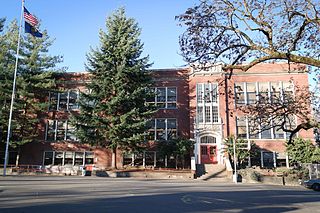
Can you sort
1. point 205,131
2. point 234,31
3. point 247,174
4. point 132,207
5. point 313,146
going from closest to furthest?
point 234,31
point 132,207
point 247,174
point 313,146
point 205,131

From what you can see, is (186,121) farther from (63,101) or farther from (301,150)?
(63,101)

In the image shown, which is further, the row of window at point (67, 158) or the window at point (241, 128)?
the row of window at point (67, 158)

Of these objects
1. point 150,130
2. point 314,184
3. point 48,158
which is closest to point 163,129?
point 150,130

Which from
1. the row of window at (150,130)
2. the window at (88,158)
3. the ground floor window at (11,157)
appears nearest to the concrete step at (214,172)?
the row of window at (150,130)

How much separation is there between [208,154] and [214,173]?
4166mm

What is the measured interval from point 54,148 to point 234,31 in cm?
3042

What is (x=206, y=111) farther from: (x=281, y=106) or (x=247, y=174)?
(x=281, y=106)

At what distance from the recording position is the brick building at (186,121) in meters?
31.2

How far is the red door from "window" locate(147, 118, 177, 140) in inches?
148

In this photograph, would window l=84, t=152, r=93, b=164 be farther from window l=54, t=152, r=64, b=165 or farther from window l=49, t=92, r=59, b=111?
window l=49, t=92, r=59, b=111

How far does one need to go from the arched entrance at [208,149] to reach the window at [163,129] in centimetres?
349

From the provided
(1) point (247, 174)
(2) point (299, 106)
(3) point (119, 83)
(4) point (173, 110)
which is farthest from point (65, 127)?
(2) point (299, 106)

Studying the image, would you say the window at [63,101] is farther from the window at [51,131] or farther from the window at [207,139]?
the window at [207,139]

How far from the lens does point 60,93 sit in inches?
1395
